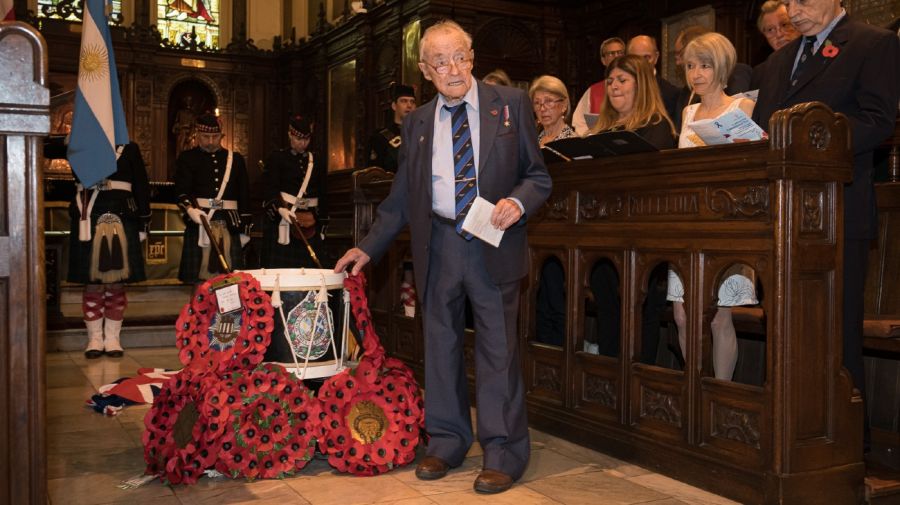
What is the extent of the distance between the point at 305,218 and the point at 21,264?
4965 mm

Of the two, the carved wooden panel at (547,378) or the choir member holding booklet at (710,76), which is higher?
the choir member holding booklet at (710,76)

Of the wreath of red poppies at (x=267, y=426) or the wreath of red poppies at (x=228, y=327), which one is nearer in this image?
→ the wreath of red poppies at (x=267, y=426)

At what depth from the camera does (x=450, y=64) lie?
9.29 ft

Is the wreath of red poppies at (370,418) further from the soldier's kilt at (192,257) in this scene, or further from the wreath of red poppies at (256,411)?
the soldier's kilt at (192,257)

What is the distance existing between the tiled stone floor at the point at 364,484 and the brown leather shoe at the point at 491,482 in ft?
0.07

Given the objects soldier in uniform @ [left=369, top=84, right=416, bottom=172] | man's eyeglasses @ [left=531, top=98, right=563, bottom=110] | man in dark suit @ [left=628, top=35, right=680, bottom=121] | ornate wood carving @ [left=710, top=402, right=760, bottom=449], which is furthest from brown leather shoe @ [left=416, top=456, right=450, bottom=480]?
→ soldier in uniform @ [left=369, top=84, right=416, bottom=172]

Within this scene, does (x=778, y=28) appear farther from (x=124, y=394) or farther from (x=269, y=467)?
(x=124, y=394)

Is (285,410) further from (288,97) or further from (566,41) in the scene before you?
(288,97)

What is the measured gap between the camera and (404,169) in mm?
3170

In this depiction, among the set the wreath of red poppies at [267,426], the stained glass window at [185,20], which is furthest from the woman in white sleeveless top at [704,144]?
the stained glass window at [185,20]

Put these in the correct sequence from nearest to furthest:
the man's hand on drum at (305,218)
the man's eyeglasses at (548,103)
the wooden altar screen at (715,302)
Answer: the wooden altar screen at (715,302) → the man's eyeglasses at (548,103) → the man's hand on drum at (305,218)

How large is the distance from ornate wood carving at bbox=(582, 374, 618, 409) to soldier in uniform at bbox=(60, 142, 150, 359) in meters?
3.81

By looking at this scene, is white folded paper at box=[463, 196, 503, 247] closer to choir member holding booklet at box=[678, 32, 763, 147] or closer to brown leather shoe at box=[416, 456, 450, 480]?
brown leather shoe at box=[416, 456, 450, 480]

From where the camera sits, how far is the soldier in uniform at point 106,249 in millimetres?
5969
